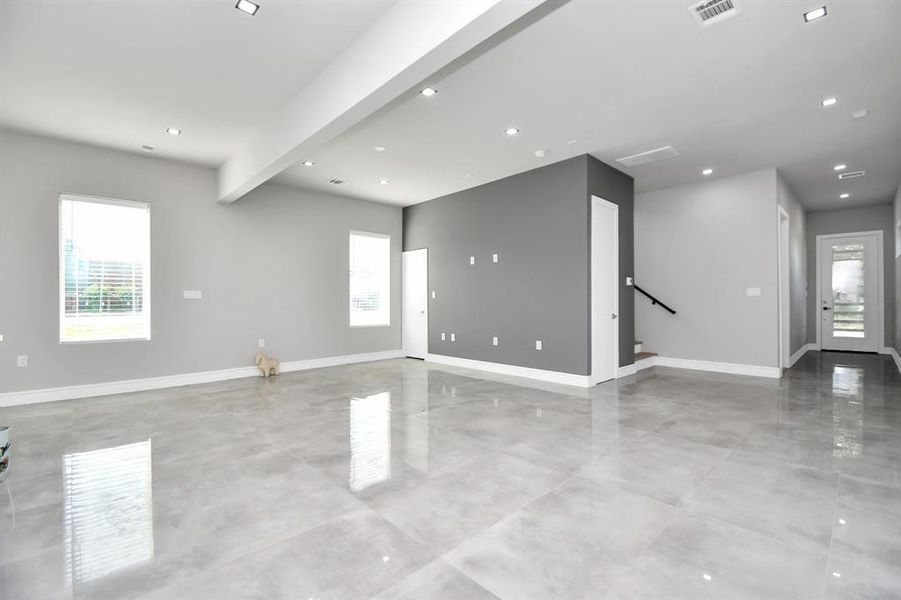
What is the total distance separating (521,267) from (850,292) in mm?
7632

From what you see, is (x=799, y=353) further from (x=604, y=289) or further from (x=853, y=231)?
(x=604, y=289)

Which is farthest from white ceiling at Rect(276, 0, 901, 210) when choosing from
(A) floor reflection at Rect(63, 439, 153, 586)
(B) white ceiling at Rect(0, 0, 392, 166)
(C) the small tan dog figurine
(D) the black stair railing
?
(A) floor reflection at Rect(63, 439, 153, 586)

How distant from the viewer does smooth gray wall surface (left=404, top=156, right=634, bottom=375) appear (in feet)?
18.2

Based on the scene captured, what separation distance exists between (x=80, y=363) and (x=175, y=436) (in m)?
2.61

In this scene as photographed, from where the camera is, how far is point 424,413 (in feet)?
13.9

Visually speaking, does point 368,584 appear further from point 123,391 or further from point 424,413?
point 123,391

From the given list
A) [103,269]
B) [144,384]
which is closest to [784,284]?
[144,384]

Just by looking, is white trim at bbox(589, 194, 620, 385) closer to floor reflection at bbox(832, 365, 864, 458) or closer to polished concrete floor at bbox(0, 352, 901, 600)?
polished concrete floor at bbox(0, 352, 901, 600)

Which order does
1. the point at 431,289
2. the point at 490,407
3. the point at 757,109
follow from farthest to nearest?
the point at 431,289 < the point at 490,407 < the point at 757,109

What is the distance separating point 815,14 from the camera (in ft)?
9.00

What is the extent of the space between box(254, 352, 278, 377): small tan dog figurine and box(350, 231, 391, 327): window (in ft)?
5.24

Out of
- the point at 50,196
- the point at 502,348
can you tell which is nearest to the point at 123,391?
the point at 50,196

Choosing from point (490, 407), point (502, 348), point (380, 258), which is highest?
point (380, 258)

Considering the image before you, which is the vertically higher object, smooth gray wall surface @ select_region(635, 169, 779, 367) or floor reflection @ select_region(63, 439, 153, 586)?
smooth gray wall surface @ select_region(635, 169, 779, 367)
